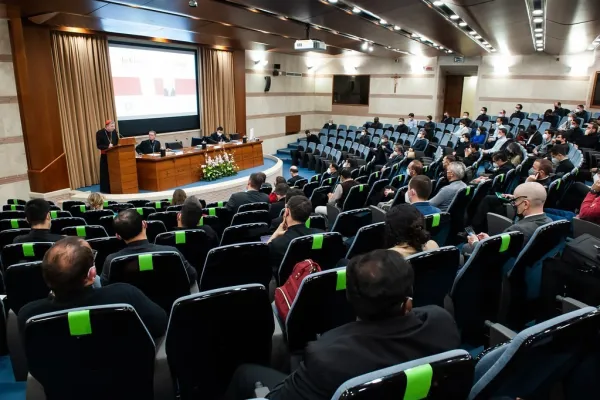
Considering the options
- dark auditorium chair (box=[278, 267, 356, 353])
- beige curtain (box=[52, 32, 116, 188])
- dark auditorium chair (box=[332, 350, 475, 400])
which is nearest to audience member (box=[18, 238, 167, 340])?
dark auditorium chair (box=[278, 267, 356, 353])

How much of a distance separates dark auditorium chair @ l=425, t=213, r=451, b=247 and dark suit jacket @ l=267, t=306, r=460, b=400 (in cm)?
190

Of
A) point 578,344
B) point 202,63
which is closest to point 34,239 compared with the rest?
point 578,344

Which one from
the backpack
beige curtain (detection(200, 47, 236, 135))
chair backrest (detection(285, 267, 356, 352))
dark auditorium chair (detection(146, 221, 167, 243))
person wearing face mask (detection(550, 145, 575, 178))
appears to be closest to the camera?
chair backrest (detection(285, 267, 356, 352))

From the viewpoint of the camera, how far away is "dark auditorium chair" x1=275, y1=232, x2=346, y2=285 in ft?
8.56

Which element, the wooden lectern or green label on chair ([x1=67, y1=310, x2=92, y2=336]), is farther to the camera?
the wooden lectern

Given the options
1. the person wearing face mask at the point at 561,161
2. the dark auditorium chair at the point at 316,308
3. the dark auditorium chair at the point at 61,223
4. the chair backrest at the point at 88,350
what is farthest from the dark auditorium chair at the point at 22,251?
the person wearing face mask at the point at 561,161

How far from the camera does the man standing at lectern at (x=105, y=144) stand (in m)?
8.61

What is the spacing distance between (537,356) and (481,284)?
1178 mm

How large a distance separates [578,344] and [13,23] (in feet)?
31.1

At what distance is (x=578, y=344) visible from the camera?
4.60 feet

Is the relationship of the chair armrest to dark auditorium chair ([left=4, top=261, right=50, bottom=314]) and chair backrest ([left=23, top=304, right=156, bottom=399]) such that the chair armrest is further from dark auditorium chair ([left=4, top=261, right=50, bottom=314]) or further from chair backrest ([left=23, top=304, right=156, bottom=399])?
dark auditorium chair ([left=4, top=261, right=50, bottom=314])

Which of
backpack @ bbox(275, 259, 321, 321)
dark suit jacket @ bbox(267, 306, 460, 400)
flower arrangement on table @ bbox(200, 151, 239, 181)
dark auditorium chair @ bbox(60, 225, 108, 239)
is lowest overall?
flower arrangement on table @ bbox(200, 151, 239, 181)

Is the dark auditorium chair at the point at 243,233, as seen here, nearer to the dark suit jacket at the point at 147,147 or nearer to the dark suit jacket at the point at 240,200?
the dark suit jacket at the point at 240,200

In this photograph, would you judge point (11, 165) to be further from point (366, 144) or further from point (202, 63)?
point (366, 144)
